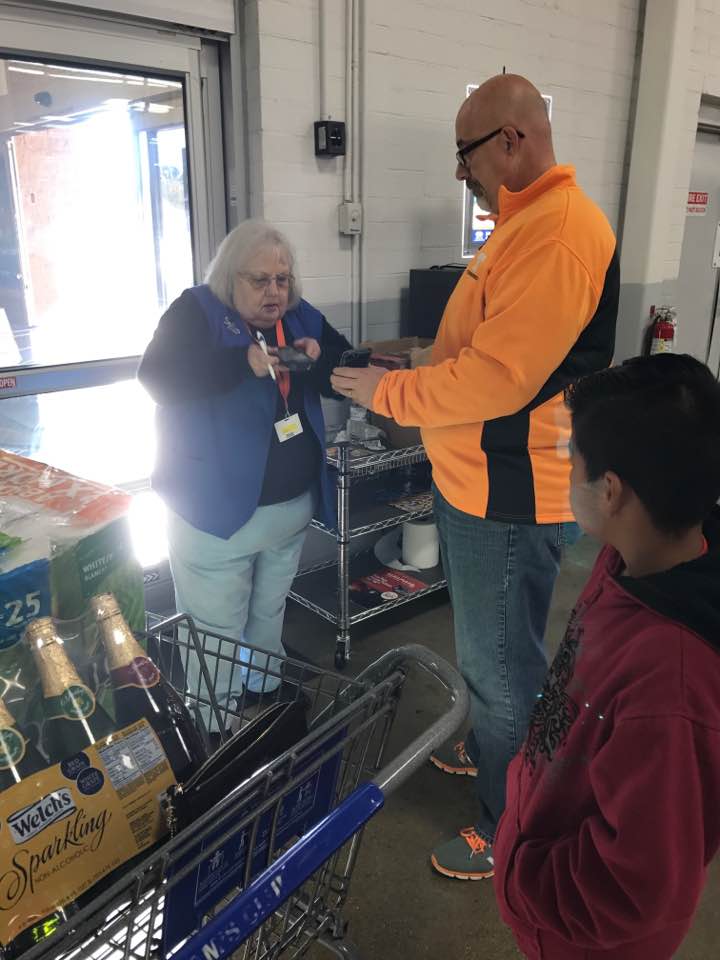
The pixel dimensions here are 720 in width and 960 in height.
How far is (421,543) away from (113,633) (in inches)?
98.2

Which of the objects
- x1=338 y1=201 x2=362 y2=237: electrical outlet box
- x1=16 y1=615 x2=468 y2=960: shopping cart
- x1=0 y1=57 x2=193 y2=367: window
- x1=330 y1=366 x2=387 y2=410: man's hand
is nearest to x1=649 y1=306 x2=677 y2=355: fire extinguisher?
x1=338 y1=201 x2=362 y2=237: electrical outlet box

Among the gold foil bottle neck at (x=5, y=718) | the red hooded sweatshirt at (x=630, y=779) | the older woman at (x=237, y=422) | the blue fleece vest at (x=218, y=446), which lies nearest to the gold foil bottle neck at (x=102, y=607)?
the gold foil bottle neck at (x=5, y=718)

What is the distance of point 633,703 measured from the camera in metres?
0.80

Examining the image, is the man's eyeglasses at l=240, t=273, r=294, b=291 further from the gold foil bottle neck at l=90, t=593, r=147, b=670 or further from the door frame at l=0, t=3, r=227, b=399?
the gold foil bottle neck at l=90, t=593, r=147, b=670

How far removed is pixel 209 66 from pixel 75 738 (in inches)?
101

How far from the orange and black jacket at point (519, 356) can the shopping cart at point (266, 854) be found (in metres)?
0.71

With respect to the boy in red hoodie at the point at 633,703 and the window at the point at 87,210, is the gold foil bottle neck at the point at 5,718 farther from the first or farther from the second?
the window at the point at 87,210

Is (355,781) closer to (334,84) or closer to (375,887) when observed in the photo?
(375,887)

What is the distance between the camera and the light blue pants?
219 centimetres

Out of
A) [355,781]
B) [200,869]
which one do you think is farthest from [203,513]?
[200,869]

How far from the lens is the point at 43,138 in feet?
7.70

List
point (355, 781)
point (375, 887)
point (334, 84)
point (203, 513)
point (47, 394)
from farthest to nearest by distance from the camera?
point (334, 84)
point (47, 394)
point (203, 513)
point (375, 887)
point (355, 781)

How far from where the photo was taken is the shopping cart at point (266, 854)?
652mm

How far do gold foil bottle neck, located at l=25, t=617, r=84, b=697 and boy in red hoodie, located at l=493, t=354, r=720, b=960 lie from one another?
0.59 meters
